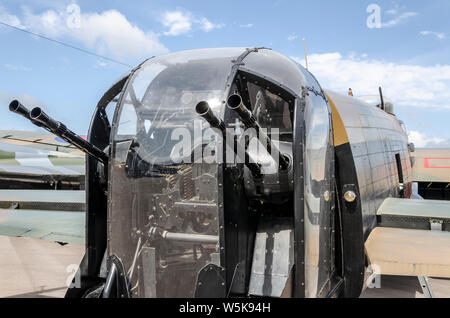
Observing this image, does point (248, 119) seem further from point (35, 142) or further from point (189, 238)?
point (35, 142)

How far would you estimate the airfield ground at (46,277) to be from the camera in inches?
214

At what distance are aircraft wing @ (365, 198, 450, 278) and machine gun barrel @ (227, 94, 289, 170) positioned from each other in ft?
4.79

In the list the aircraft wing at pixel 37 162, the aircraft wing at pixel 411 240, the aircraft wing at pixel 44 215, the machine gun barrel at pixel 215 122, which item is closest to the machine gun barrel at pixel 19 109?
the machine gun barrel at pixel 215 122

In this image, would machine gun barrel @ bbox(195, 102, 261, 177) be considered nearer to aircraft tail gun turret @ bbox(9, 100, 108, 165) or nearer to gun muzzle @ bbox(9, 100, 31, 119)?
aircraft tail gun turret @ bbox(9, 100, 108, 165)

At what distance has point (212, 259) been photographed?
2828mm

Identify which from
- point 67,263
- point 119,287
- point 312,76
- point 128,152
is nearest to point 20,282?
point 67,263

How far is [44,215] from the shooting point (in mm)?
5250

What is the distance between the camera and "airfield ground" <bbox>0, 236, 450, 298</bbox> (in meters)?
5.43

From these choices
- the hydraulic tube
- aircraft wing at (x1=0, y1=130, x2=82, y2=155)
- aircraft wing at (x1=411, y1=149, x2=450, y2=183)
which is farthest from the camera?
aircraft wing at (x1=0, y1=130, x2=82, y2=155)

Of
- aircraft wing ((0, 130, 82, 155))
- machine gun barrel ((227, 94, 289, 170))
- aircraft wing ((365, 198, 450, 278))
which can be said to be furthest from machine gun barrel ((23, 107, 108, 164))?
aircraft wing ((0, 130, 82, 155))

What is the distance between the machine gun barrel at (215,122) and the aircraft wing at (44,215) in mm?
2451

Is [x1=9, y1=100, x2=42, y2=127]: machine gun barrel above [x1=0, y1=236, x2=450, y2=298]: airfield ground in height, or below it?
above
